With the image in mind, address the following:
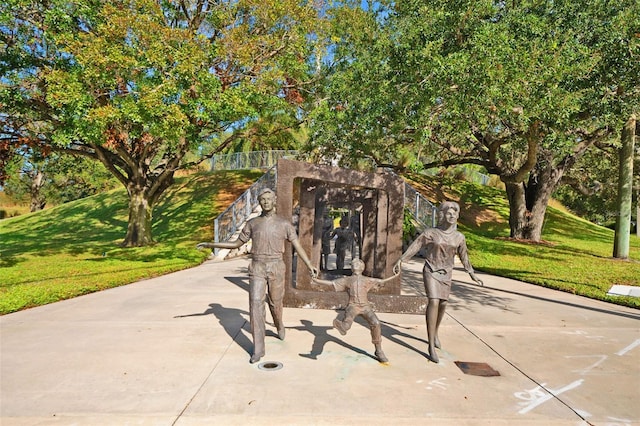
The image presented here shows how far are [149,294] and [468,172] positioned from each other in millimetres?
29014

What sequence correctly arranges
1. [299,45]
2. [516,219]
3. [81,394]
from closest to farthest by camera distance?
[81,394]
[299,45]
[516,219]

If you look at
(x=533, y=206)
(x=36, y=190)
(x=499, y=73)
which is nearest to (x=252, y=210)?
(x=499, y=73)

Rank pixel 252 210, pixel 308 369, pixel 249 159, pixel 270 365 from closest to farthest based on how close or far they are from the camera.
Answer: pixel 308 369 < pixel 270 365 < pixel 252 210 < pixel 249 159

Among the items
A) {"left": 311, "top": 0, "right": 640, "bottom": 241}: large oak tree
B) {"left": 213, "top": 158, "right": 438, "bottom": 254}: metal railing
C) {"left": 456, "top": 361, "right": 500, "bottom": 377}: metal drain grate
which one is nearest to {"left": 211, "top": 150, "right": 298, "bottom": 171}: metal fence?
{"left": 213, "top": 158, "right": 438, "bottom": 254}: metal railing

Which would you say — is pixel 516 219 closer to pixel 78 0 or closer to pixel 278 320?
pixel 278 320

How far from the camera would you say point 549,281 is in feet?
32.8

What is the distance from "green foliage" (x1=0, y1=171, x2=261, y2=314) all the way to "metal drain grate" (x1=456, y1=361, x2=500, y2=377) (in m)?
7.58

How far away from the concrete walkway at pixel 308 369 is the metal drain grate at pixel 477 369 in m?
0.03

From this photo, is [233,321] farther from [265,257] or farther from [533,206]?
[533,206]

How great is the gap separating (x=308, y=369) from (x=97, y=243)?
18.3 metres

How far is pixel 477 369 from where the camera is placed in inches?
171

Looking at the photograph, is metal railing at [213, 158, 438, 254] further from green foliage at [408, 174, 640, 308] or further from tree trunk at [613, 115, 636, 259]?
tree trunk at [613, 115, 636, 259]

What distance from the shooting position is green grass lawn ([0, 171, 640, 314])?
31.2 ft

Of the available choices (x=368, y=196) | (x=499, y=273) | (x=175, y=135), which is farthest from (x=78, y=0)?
(x=499, y=273)
